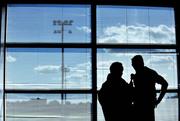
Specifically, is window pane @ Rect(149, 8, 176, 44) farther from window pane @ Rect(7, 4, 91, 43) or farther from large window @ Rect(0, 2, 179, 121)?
window pane @ Rect(7, 4, 91, 43)

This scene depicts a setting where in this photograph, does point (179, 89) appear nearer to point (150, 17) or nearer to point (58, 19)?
point (150, 17)

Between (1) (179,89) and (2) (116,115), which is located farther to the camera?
(1) (179,89)

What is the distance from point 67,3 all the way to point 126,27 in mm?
1240

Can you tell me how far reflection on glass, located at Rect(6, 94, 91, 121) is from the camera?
6965 millimetres

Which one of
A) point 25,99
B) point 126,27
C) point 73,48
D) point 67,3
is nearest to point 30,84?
point 25,99

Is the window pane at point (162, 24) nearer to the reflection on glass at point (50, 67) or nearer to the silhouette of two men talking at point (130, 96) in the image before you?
the reflection on glass at point (50, 67)

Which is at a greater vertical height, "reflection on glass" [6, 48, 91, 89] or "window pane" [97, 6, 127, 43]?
"window pane" [97, 6, 127, 43]

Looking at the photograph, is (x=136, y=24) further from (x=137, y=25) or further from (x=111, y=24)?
(x=111, y=24)

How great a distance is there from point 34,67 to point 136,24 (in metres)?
2.15

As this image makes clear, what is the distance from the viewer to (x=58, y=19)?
23.6 ft

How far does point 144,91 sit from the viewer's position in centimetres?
385

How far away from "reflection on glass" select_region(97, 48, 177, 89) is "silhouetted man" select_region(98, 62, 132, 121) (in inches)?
128

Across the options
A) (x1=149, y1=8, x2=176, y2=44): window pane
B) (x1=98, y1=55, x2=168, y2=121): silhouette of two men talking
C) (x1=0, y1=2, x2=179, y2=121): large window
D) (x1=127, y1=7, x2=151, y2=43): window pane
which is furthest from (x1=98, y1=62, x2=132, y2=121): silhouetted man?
(x1=149, y1=8, x2=176, y2=44): window pane

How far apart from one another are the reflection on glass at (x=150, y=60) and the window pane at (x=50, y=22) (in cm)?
57
